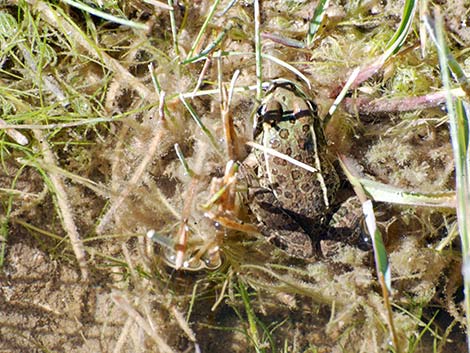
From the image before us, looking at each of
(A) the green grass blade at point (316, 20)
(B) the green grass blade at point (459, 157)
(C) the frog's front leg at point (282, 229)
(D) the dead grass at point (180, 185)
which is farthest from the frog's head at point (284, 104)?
(B) the green grass blade at point (459, 157)

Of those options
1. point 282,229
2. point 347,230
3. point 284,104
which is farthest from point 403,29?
point 282,229

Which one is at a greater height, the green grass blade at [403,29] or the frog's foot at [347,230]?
the green grass blade at [403,29]

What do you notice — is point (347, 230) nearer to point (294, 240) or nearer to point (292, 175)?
point (294, 240)

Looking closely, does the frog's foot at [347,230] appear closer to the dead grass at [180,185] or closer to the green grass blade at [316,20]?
the dead grass at [180,185]

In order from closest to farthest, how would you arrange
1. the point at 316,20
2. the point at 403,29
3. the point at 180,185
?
the point at 403,29 < the point at 316,20 < the point at 180,185

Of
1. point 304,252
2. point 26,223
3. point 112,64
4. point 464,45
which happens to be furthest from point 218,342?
point 464,45

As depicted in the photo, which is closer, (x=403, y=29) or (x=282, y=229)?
(x=403, y=29)

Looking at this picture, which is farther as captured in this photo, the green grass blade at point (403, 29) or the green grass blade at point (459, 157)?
the green grass blade at point (403, 29)

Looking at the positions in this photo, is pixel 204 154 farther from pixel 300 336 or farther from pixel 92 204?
pixel 300 336

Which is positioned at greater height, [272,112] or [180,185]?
[272,112]

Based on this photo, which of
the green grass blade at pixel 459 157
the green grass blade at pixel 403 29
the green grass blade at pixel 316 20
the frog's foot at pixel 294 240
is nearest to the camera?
the green grass blade at pixel 459 157
